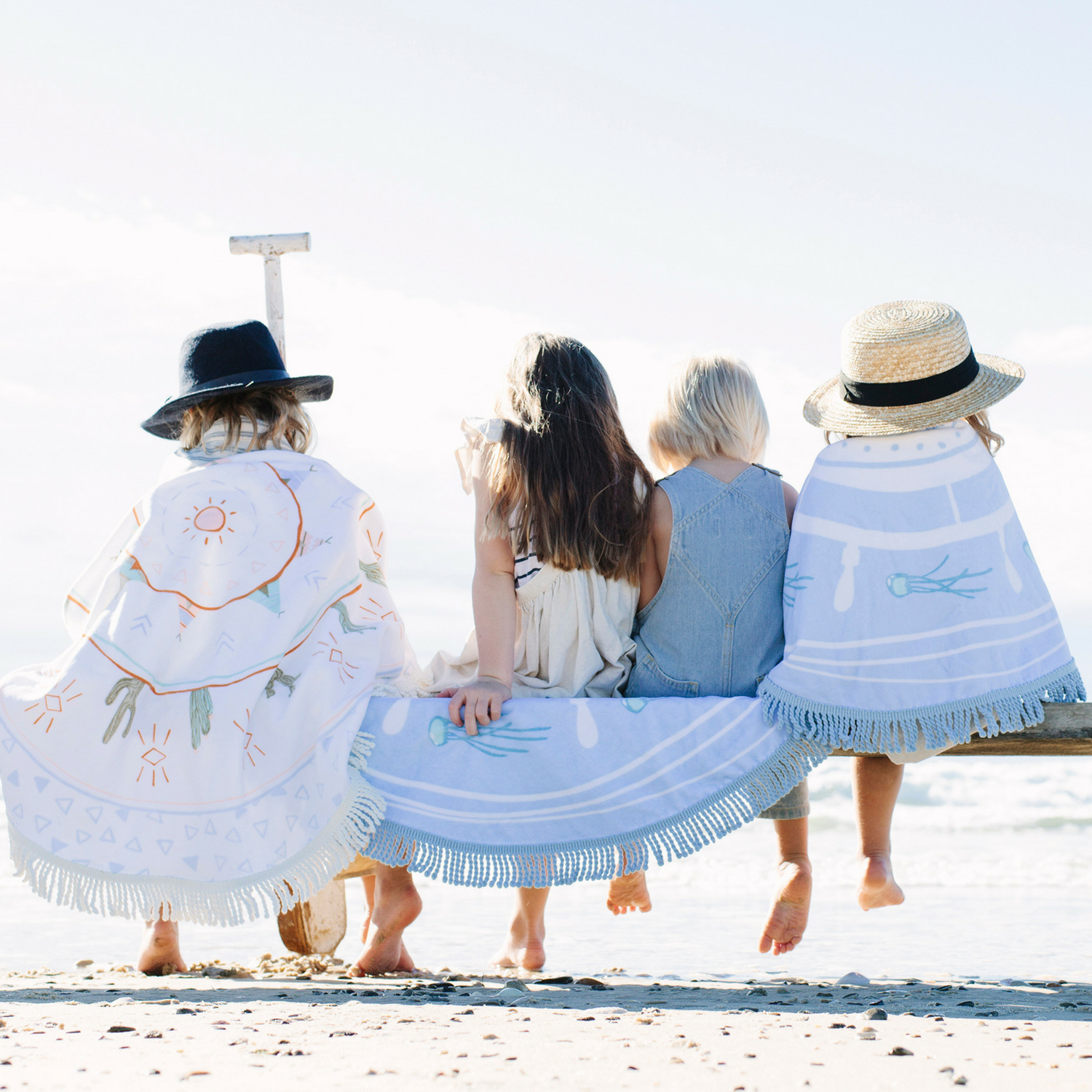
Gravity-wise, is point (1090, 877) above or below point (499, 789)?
below

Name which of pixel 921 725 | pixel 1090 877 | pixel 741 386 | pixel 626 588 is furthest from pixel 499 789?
pixel 1090 877

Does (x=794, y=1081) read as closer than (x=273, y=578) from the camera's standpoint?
Yes

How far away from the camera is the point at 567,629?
304 centimetres

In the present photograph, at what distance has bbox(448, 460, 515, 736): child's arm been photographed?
9.46 feet

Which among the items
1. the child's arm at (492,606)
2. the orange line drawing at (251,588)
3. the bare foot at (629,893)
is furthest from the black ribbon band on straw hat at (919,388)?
the orange line drawing at (251,588)

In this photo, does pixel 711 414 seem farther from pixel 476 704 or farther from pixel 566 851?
pixel 566 851

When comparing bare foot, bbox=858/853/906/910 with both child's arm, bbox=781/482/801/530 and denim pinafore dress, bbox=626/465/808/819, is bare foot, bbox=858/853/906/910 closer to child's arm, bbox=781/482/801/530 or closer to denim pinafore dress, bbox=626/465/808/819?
denim pinafore dress, bbox=626/465/808/819

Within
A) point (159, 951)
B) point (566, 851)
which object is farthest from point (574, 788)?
point (159, 951)

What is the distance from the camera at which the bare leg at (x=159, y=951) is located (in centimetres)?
310

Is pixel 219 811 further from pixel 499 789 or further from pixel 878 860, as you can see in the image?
pixel 878 860

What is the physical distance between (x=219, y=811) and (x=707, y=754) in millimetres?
1186

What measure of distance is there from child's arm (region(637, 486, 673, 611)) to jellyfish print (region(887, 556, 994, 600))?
1.91 ft

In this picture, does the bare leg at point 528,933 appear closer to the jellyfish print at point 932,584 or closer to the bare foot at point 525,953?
the bare foot at point 525,953

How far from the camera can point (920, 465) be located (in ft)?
9.59
